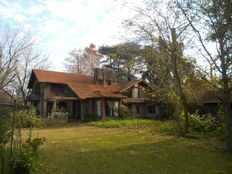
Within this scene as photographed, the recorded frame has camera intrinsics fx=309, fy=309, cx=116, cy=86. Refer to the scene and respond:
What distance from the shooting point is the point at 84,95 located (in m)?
37.2

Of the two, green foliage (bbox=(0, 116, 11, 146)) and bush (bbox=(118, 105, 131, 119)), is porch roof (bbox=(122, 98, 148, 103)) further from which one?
green foliage (bbox=(0, 116, 11, 146))

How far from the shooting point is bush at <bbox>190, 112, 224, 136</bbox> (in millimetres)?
19994

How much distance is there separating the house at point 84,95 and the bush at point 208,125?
13.5 meters

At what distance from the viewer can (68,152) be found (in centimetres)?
1424

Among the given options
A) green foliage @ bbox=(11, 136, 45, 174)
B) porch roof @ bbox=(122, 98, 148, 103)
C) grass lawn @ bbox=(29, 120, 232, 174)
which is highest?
porch roof @ bbox=(122, 98, 148, 103)

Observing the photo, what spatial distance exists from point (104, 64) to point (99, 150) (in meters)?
43.5

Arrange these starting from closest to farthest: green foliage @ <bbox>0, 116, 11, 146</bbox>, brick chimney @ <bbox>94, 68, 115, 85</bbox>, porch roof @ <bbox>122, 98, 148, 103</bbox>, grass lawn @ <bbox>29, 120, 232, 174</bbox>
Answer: green foliage @ <bbox>0, 116, 11, 146</bbox> < grass lawn @ <bbox>29, 120, 232, 174</bbox> < porch roof @ <bbox>122, 98, 148, 103</bbox> < brick chimney @ <bbox>94, 68, 115, 85</bbox>

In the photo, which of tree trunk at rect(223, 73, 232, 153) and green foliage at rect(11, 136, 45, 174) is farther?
tree trunk at rect(223, 73, 232, 153)

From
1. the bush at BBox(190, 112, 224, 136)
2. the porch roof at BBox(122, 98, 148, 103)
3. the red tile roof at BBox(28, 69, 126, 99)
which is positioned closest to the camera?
the bush at BBox(190, 112, 224, 136)

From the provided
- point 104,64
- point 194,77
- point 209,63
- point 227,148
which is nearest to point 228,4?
point 209,63

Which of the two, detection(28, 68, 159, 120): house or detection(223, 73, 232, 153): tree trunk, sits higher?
detection(28, 68, 159, 120): house

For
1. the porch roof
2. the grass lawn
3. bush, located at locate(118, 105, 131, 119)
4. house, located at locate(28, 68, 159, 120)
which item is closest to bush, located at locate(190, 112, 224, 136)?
the grass lawn

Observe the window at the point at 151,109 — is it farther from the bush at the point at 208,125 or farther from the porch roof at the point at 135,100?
the bush at the point at 208,125

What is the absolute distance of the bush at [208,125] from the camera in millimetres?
19994
